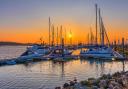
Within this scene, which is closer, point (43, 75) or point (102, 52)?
point (43, 75)

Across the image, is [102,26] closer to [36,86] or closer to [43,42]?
[43,42]

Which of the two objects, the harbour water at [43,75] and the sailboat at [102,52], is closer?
the harbour water at [43,75]

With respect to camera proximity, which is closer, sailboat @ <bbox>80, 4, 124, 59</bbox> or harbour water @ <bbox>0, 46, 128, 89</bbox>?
harbour water @ <bbox>0, 46, 128, 89</bbox>

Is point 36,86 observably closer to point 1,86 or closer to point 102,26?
point 1,86

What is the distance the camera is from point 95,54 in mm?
Answer: 74125

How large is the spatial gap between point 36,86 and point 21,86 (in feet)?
4.56

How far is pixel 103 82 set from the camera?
2283 centimetres

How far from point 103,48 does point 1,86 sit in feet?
154

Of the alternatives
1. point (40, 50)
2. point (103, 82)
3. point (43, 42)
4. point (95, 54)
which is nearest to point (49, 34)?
point (40, 50)

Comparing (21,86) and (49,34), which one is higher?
(49,34)

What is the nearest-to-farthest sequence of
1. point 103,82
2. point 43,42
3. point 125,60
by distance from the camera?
point 103,82 → point 125,60 → point 43,42

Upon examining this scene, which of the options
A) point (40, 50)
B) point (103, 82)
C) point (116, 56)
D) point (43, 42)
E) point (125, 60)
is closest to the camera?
point (103, 82)

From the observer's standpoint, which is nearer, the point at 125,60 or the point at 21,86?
the point at 21,86

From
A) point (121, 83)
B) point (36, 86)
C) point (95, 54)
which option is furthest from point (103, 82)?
point (95, 54)
